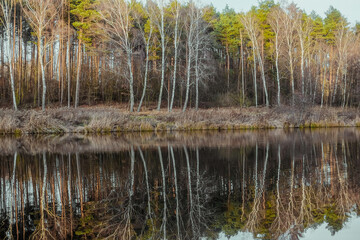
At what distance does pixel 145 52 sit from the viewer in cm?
3594

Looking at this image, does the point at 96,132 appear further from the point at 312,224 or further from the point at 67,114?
the point at 312,224

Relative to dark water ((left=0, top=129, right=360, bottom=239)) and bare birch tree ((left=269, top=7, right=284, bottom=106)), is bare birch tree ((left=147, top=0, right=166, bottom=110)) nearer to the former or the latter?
bare birch tree ((left=269, top=7, right=284, bottom=106))

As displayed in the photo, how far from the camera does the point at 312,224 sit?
4324mm

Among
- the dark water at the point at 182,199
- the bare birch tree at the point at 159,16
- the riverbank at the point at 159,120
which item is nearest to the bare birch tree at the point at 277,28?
the riverbank at the point at 159,120

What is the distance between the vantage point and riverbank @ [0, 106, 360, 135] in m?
21.6

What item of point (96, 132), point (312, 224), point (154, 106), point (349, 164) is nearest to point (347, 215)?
point (312, 224)

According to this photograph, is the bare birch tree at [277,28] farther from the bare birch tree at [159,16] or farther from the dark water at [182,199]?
the dark water at [182,199]

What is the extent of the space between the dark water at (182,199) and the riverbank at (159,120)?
13.3m

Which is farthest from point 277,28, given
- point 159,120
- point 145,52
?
point 159,120

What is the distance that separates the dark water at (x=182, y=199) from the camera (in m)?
4.18

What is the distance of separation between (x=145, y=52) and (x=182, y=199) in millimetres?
32264

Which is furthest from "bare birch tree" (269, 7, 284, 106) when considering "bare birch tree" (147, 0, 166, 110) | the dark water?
the dark water

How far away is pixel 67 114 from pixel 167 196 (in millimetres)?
19337

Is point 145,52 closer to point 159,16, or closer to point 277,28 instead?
point 159,16
